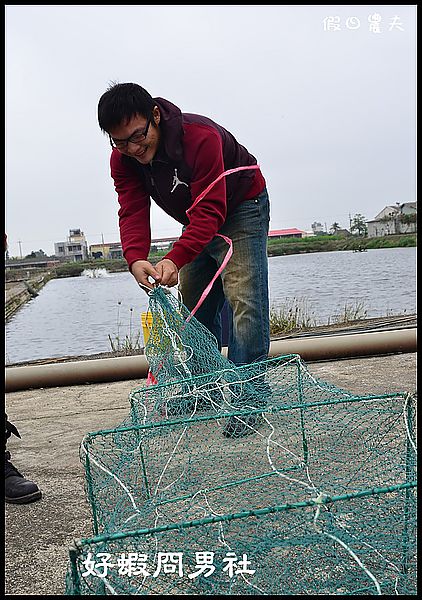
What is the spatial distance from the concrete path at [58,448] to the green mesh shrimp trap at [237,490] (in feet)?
0.53

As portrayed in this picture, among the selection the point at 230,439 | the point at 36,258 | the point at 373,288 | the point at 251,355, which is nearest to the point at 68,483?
the point at 230,439

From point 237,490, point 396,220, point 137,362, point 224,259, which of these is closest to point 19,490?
point 237,490

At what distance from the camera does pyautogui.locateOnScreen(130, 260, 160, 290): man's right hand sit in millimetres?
2611

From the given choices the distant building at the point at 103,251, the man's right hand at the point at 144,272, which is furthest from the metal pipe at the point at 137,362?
the distant building at the point at 103,251

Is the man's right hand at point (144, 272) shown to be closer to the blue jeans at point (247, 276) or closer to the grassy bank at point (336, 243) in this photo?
the blue jeans at point (247, 276)

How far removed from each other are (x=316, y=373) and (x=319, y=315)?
394 centimetres

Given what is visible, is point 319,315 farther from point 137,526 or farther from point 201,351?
point 137,526

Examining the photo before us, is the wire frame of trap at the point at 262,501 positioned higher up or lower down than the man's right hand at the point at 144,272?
lower down

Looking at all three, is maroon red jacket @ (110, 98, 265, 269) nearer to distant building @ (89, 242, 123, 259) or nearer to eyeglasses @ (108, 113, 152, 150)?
eyeglasses @ (108, 113, 152, 150)

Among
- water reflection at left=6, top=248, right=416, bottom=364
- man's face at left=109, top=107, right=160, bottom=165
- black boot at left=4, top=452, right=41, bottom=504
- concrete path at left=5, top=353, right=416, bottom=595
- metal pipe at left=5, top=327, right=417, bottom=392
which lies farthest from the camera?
water reflection at left=6, top=248, right=416, bottom=364

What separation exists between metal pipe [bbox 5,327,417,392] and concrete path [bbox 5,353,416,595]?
0.19 ft

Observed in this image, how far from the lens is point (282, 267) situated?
1409 centimetres

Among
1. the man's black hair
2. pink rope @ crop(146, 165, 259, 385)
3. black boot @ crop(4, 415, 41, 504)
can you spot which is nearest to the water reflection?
pink rope @ crop(146, 165, 259, 385)

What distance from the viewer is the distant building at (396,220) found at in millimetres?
12711
